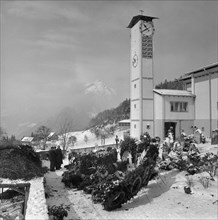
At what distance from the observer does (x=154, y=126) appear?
28797mm

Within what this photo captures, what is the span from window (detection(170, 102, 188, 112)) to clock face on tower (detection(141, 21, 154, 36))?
8.46 meters

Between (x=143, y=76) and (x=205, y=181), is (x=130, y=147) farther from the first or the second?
(x=143, y=76)

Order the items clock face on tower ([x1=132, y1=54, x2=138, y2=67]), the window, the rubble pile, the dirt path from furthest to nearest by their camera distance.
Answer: clock face on tower ([x1=132, y1=54, x2=138, y2=67]) → the window → the rubble pile → the dirt path

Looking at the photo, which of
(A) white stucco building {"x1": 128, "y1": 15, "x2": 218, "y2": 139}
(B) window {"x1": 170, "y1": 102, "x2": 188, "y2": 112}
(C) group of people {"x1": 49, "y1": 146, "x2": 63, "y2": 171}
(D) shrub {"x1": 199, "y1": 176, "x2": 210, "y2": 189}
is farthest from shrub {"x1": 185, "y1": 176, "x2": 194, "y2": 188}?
(B) window {"x1": 170, "y1": 102, "x2": 188, "y2": 112}

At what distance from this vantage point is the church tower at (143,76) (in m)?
28.7

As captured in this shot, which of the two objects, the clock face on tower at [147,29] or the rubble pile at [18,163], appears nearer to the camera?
the rubble pile at [18,163]

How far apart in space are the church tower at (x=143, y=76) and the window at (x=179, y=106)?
2193 mm

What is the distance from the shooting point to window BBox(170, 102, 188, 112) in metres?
28.3

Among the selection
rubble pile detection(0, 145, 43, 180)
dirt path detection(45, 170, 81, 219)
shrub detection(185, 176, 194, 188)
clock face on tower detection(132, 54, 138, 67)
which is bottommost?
dirt path detection(45, 170, 81, 219)

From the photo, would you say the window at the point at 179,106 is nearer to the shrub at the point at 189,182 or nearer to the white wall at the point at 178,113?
the white wall at the point at 178,113

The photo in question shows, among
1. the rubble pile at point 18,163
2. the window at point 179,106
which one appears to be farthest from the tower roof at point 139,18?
the rubble pile at point 18,163

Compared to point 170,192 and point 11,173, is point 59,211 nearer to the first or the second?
point 11,173

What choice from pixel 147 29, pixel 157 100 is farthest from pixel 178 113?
pixel 147 29

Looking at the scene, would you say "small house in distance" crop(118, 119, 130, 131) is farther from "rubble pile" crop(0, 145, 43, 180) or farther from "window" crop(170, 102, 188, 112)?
"rubble pile" crop(0, 145, 43, 180)
